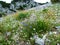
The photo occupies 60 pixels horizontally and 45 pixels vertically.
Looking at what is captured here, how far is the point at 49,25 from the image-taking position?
6.74 metres

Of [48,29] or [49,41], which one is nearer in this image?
[49,41]

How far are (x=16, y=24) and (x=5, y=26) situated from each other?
42 centimetres

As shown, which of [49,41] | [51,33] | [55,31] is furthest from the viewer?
[55,31]

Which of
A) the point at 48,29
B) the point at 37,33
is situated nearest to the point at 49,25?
the point at 48,29

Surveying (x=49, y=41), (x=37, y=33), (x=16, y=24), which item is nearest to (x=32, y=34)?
(x=37, y=33)

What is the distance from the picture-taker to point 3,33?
258 inches

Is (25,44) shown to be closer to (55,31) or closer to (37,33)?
(37,33)

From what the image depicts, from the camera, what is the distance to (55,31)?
22.0 feet

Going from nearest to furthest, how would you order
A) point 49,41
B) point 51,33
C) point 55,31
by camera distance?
point 49,41 → point 51,33 → point 55,31

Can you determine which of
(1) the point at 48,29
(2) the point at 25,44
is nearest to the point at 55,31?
(1) the point at 48,29

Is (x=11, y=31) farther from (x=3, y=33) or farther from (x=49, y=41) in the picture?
(x=49, y=41)

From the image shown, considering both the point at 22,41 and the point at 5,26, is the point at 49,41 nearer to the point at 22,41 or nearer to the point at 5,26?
the point at 22,41

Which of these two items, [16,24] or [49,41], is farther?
[16,24]

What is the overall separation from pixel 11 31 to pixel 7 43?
0.66 metres
